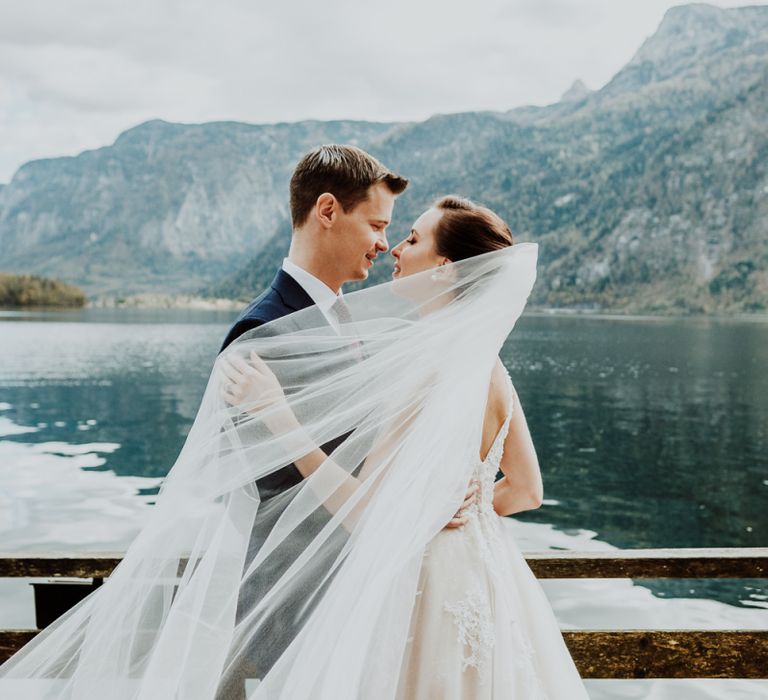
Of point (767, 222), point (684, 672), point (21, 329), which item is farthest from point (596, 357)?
point (767, 222)

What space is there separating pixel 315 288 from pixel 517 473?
35.8 inches

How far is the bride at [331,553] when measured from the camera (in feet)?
6.74

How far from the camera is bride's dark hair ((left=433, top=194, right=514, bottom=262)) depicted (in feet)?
8.50

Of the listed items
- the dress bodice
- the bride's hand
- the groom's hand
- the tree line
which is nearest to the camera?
the bride's hand

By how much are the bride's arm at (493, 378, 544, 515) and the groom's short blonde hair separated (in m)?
0.82

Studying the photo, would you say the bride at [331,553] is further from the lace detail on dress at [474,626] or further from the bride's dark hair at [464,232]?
the bride's dark hair at [464,232]

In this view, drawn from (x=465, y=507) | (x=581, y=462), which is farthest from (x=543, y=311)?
(x=465, y=507)

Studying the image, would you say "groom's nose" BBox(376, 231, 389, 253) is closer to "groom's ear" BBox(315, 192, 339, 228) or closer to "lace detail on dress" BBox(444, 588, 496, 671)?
"groom's ear" BBox(315, 192, 339, 228)

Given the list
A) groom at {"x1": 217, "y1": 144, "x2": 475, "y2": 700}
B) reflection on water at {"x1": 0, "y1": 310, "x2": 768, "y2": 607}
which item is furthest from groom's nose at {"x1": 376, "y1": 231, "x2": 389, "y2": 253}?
reflection on water at {"x1": 0, "y1": 310, "x2": 768, "y2": 607}

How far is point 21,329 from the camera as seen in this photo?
8712 cm

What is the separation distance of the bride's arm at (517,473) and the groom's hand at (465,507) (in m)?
0.16

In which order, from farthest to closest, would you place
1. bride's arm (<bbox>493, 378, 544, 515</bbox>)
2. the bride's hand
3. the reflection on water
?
1. the reflection on water
2. bride's arm (<bbox>493, 378, 544, 515</bbox>)
3. the bride's hand

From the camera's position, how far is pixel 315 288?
2461 mm

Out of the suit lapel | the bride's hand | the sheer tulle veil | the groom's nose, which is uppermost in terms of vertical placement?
the groom's nose
